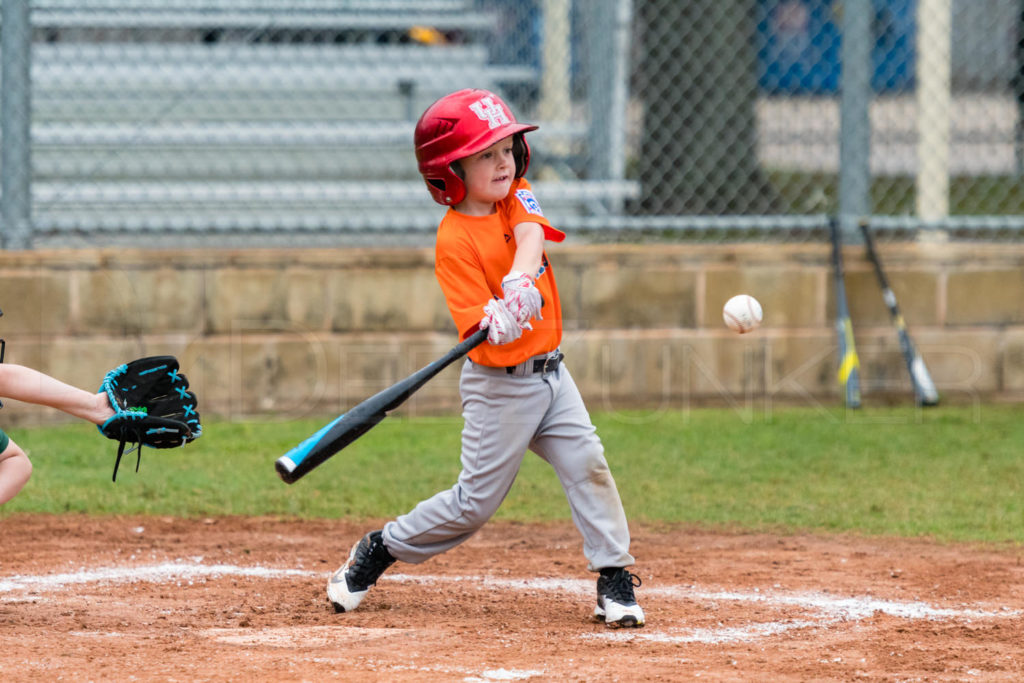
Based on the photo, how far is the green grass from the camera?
516 centimetres

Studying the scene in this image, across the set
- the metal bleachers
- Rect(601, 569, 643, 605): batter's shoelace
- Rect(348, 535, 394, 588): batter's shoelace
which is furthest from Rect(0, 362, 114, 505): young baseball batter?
the metal bleachers

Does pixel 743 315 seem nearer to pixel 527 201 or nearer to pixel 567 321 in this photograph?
pixel 527 201

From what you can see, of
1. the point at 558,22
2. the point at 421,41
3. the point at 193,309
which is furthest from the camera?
the point at 421,41

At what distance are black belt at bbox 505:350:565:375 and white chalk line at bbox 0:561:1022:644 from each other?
0.74 m

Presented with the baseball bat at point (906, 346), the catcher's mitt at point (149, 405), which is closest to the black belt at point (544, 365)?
the catcher's mitt at point (149, 405)

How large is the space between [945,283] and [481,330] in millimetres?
4651

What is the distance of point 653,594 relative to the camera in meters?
3.97

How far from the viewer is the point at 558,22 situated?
27.4ft

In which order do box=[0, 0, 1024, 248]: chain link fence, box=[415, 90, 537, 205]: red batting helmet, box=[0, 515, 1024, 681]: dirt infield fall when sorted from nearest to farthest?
box=[0, 515, 1024, 681]: dirt infield < box=[415, 90, 537, 205]: red batting helmet < box=[0, 0, 1024, 248]: chain link fence

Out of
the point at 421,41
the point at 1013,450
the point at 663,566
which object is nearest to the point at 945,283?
the point at 1013,450

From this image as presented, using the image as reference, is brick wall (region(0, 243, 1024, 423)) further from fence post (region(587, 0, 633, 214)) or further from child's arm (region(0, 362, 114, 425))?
child's arm (region(0, 362, 114, 425))

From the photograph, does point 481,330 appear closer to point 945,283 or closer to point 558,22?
point 945,283

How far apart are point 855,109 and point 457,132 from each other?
4.39 metres

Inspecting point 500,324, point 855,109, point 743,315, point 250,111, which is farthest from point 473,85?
point 500,324
